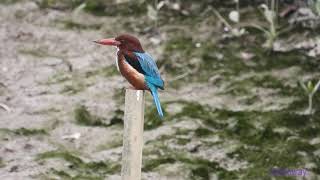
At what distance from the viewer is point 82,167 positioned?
4.40m

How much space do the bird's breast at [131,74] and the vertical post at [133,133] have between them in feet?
0.23

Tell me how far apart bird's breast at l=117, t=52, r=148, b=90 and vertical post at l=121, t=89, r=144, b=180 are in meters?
0.07

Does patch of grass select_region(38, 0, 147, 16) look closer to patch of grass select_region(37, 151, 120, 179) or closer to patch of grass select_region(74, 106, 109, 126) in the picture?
patch of grass select_region(74, 106, 109, 126)

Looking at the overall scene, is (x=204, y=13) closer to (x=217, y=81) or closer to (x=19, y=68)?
(x=217, y=81)

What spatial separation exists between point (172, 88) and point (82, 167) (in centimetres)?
137

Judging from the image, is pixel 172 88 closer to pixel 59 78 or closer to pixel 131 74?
pixel 59 78

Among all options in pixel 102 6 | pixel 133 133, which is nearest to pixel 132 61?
pixel 133 133

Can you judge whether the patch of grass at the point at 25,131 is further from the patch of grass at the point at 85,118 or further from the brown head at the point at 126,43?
the brown head at the point at 126,43

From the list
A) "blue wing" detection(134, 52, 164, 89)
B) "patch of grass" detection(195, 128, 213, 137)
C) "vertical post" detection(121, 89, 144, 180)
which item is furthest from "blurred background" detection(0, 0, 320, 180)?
"blue wing" detection(134, 52, 164, 89)

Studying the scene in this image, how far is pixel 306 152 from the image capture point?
15.1 ft

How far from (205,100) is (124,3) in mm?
1910

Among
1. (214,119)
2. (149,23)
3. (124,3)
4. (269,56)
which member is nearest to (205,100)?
(214,119)

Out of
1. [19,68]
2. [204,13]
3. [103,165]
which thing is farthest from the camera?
[204,13]

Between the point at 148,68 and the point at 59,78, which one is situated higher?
the point at 148,68
